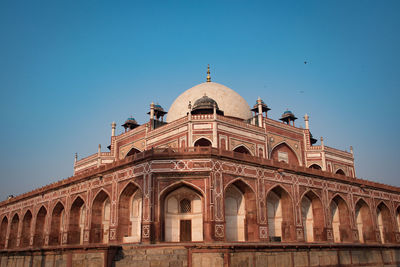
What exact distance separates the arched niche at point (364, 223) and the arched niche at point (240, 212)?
1161 cm

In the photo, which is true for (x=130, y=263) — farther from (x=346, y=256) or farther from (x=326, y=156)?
(x=326, y=156)

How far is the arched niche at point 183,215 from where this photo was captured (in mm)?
21641

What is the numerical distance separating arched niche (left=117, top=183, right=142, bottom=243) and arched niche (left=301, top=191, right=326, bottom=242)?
11.0 m

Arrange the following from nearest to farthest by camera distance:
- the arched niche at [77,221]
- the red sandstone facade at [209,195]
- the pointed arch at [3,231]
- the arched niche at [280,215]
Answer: the red sandstone facade at [209,195] < the arched niche at [280,215] < the arched niche at [77,221] < the pointed arch at [3,231]

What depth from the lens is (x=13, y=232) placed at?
118 ft

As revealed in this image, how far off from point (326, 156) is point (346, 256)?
14522 millimetres

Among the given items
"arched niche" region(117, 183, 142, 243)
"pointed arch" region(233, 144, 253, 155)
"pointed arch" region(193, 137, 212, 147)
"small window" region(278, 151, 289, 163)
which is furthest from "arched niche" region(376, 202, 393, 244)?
"arched niche" region(117, 183, 142, 243)

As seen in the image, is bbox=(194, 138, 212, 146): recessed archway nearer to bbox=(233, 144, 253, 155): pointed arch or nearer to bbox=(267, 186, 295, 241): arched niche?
bbox=(233, 144, 253, 155): pointed arch

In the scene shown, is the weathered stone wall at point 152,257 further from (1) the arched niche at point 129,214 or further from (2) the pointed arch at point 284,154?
(2) the pointed arch at point 284,154

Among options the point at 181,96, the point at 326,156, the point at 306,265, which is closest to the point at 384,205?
the point at 326,156

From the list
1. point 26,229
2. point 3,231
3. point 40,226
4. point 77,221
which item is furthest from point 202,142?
point 3,231

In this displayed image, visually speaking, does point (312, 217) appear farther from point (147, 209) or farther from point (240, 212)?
point (147, 209)

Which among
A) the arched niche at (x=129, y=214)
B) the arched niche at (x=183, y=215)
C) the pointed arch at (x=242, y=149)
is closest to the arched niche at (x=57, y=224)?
the arched niche at (x=129, y=214)

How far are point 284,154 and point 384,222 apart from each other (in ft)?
31.8
